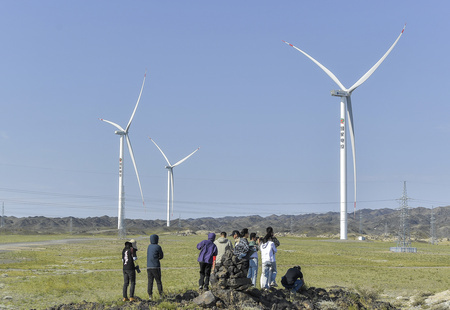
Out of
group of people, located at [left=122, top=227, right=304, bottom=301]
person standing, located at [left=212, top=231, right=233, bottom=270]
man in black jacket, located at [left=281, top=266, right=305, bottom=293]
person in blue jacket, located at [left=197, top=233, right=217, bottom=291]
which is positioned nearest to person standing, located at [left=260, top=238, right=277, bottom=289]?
group of people, located at [left=122, top=227, right=304, bottom=301]

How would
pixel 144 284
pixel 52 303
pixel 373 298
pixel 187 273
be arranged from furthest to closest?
pixel 187 273 < pixel 144 284 < pixel 52 303 < pixel 373 298

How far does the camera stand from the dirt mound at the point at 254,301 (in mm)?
22891

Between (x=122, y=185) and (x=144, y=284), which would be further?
(x=122, y=185)

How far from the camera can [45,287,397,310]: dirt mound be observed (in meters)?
22.9

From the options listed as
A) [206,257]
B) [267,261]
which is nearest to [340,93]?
[267,261]

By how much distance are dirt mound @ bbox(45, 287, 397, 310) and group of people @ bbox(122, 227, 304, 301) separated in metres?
0.77

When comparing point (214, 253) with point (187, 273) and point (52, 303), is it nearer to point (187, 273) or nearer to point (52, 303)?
point (52, 303)

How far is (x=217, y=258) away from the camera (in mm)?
25531

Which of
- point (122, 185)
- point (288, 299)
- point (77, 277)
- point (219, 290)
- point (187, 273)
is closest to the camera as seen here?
point (219, 290)

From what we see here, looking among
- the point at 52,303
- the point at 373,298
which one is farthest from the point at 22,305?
the point at 373,298

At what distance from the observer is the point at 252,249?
87.5ft

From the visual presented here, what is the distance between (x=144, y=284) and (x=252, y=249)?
13.7 meters

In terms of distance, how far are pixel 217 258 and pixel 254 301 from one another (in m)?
3.05

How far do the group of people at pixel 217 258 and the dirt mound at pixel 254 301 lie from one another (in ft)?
2.54
